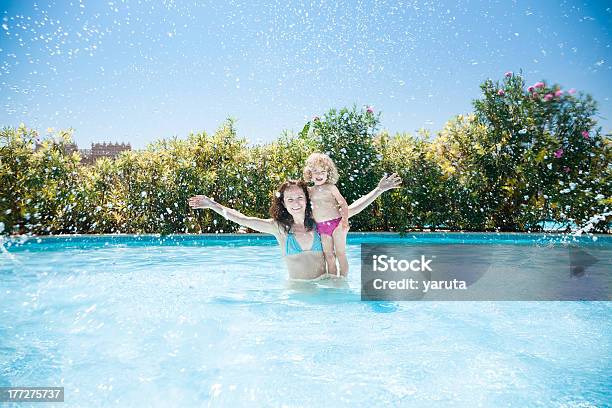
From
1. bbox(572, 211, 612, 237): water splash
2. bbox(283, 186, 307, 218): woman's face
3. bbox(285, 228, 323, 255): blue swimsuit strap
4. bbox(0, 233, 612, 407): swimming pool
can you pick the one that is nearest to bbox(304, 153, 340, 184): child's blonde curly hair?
bbox(283, 186, 307, 218): woman's face

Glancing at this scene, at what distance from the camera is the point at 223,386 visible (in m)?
3.08

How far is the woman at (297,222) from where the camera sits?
462cm

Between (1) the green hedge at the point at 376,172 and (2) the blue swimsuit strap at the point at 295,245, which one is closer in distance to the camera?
(2) the blue swimsuit strap at the point at 295,245

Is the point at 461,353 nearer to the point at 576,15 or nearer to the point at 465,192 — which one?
the point at 465,192

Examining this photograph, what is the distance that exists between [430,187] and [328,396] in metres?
9.10

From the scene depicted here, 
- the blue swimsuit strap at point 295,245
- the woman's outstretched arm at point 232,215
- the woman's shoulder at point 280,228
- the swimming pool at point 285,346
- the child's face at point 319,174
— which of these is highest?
the child's face at point 319,174


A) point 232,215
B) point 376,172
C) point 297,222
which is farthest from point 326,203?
point 376,172

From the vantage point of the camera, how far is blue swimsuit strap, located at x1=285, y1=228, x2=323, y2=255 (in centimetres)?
485

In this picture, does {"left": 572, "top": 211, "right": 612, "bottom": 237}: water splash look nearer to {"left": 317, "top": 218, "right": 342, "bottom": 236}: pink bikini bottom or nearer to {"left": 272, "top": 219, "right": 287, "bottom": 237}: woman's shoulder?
{"left": 317, "top": 218, "right": 342, "bottom": 236}: pink bikini bottom

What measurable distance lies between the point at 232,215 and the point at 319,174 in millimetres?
983

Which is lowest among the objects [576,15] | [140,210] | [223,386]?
[223,386]

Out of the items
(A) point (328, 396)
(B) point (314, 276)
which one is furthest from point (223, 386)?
(B) point (314, 276)

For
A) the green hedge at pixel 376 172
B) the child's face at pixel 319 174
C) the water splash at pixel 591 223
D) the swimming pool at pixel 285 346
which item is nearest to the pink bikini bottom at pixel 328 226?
the child's face at pixel 319 174

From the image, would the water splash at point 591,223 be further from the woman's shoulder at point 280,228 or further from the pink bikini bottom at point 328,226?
the woman's shoulder at point 280,228
